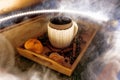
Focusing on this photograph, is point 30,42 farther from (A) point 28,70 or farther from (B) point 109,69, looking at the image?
(B) point 109,69

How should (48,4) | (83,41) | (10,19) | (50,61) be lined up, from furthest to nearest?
(48,4) → (10,19) → (83,41) → (50,61)

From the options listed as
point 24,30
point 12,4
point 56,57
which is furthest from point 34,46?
point 12,4

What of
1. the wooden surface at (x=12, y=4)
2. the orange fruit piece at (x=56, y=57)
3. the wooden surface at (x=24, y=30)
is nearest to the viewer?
the orange fruit piece at (x=56, y=57)

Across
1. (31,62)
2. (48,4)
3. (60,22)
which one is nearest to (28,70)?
(31,62)

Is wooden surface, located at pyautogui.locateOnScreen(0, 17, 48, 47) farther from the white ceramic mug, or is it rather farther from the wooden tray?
the white ceramic mug

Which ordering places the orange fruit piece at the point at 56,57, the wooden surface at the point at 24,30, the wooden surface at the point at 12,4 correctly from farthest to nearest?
the wooden surface at the point at 12,4 < the wooden surface at the point at 24,30 < the orange fruit piece at the point at 56,57

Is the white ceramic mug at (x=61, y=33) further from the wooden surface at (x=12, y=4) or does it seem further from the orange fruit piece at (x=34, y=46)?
the wooden surface at (x=12, y=4)

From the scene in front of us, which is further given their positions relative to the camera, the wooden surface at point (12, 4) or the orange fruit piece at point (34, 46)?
the wooden surface at point (12, 4)

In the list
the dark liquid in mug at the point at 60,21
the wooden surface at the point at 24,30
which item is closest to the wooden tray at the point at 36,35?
the wooden surface at the point at 24,30

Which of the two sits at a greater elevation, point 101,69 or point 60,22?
point 60,22
